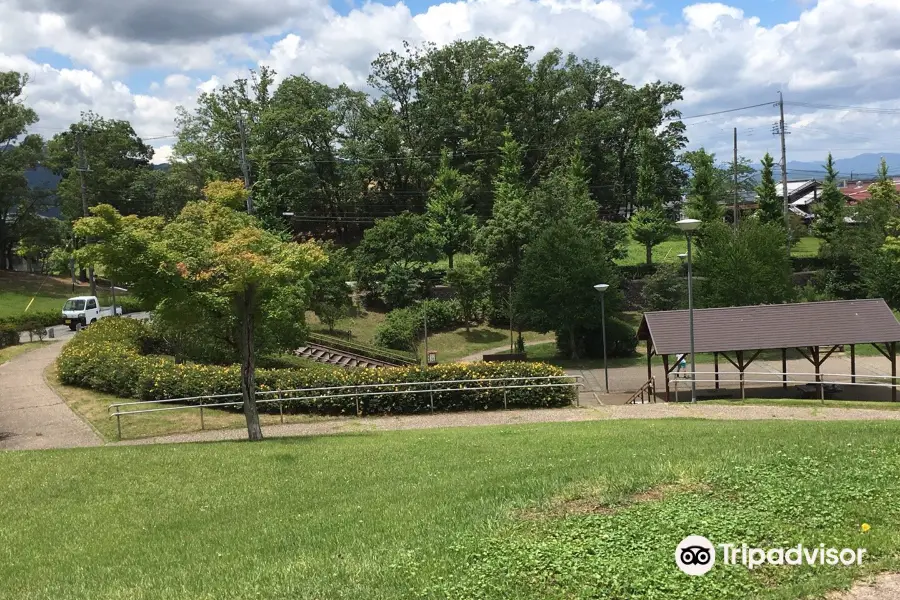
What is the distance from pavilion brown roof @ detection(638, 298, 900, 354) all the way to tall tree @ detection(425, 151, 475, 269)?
26.6m

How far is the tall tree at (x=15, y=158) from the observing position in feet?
161

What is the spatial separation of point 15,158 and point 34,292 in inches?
384

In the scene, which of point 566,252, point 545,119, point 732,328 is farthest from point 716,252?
point 545,119

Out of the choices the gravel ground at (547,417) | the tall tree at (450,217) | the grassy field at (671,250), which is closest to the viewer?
the gravel ground at (547,417)

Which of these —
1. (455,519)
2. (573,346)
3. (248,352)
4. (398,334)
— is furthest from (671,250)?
(455,519)

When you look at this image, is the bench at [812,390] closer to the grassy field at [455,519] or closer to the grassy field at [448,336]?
the grassy field at [455,519]

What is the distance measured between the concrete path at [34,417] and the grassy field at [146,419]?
0.28 meters

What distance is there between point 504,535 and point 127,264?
1120 centimetres

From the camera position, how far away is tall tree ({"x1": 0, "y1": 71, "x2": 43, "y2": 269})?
49031 mm

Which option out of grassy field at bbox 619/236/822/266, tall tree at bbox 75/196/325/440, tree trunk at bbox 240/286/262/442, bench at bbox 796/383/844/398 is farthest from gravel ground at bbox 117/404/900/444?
grassy field at bbox 619/236/822/266

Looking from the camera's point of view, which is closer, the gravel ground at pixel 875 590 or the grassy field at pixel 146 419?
the gravel ground at pixel 875 590

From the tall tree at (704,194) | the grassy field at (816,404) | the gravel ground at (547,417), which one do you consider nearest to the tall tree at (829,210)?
the tall tree at (704,194)

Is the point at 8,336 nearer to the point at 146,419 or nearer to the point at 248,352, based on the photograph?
the point at 146,419

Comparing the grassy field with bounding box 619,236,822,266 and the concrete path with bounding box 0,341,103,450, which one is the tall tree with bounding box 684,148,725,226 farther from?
the concrete path with bounding box 0,341,103,450
